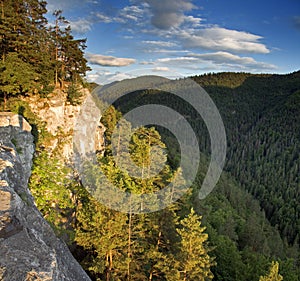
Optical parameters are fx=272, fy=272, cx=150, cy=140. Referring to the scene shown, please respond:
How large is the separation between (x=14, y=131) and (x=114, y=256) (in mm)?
9204

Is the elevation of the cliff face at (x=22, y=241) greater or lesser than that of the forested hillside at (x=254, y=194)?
greater

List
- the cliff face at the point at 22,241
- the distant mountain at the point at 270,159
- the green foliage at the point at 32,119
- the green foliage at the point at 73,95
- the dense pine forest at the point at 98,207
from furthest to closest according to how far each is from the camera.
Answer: the distant mountain at the point at 270,159, the green foliage at the point at 73,95, the green foliage at the point at 32,119, the dense pine forest at the point at 98,207, the cliff face at the point at 22,241

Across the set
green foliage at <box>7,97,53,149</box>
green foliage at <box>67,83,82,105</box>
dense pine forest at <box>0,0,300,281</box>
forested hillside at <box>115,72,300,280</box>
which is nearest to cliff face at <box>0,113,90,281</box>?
dense pine forest at <box>0,0,300,281</box>

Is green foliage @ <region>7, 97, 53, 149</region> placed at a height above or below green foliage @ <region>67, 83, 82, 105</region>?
below

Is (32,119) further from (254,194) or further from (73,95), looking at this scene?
(254,194)

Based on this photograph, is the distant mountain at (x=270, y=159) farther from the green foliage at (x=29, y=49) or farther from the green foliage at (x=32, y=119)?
the green foliage at (x=32, y=119)

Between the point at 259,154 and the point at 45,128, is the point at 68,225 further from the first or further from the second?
the point at 259,154

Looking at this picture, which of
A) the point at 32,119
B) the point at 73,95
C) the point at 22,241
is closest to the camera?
the point at 22,241

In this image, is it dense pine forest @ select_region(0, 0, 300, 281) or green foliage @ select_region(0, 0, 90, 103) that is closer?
dense pine forest @ select_region(0, 0, 300, 281)

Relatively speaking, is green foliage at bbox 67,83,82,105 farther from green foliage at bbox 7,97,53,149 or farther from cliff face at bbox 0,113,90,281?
cliff face at bbox 0,113,90,281

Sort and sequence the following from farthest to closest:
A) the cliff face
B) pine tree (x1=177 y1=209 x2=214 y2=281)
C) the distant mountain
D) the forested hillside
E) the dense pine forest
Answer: the distant mountain, the forested hillside, pine tree (x1=177 y1=209 x2=214 y2=281), the dense pine forest, the cliff face

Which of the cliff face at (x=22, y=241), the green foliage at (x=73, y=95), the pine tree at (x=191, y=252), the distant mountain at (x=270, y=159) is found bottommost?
the distant mountain at (x=270, y=159)

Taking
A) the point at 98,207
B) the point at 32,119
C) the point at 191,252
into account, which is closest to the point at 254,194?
the point at 191,252

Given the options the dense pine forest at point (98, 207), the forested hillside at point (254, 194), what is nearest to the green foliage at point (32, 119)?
the dense pine forest at point (98, 207)
